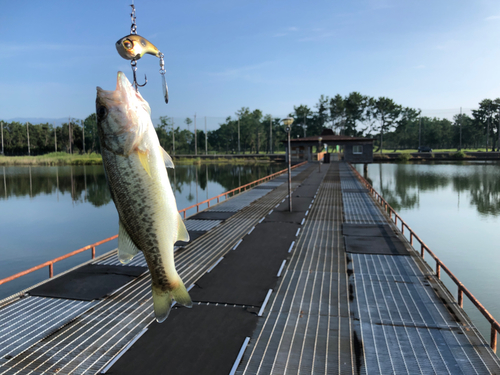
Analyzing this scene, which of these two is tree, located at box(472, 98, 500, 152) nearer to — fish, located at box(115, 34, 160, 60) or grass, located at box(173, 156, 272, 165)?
grass, located at box(173, 156, 272, 165)

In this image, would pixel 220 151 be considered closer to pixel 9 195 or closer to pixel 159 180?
pixel 9 195

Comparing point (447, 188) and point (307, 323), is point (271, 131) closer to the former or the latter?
point (447, 188)

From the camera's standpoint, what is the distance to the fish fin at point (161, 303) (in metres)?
2.08

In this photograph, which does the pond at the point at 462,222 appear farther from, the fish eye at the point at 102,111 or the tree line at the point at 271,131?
the tree line at the point at 271,131

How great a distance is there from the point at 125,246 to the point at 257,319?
19.6 ft

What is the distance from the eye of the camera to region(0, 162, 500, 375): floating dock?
6.13 m

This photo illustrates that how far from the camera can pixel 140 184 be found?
80.1 inches

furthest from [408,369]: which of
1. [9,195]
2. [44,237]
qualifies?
[9,195]

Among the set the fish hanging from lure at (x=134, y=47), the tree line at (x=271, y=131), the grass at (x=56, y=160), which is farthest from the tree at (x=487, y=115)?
the fish hanging from lure at (x=134, y=47)

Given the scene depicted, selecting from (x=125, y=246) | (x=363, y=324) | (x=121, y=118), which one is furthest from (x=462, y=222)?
(x=121, y=118)

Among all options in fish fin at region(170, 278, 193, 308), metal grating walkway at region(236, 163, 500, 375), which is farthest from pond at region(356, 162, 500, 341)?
fish fin at region(170, 278, 193, 308)

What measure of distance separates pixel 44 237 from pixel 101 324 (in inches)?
646

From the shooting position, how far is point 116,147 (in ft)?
6.41

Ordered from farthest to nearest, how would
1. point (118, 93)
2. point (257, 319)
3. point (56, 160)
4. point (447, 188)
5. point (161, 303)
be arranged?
point (56, 160), point (447, 188), point (257, 319), point (161, 303), point (118, 93)
